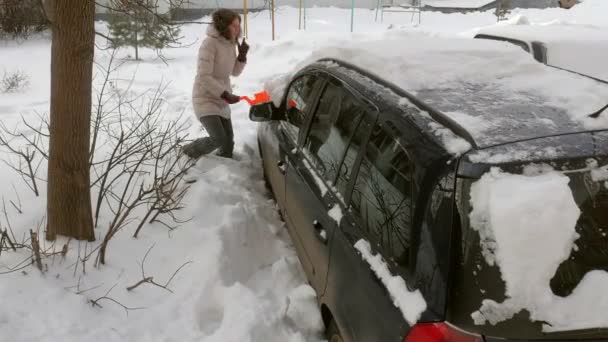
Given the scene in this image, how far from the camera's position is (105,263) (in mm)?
3021

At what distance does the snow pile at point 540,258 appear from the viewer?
4.69 ft

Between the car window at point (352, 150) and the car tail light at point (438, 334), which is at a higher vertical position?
the car window at point (352, 150)

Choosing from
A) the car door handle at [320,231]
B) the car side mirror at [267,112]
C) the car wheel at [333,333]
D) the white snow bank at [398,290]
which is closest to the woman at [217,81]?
the car side mirror at [267,112]

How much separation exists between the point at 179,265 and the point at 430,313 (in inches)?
81.6

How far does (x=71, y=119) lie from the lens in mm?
2859

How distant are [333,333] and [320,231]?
57 centimetres

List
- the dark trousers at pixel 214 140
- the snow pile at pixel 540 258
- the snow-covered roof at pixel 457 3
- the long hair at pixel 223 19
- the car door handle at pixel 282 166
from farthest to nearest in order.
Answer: the snow-covered roof at pixel 457 3, the dark trousers at pixel 214 140, the long hair at pixel 223 19, the car door handle at pixel 282 166, the snow pile at pixel 540 258

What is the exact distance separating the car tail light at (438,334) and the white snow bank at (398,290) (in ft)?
0.12

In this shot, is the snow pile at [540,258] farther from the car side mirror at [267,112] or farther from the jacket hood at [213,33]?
the jacket hood at [213,33]

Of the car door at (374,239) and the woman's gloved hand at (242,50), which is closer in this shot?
the car door at (374,239)

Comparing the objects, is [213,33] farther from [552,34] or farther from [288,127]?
[552,34]

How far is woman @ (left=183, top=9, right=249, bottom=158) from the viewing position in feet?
14.9

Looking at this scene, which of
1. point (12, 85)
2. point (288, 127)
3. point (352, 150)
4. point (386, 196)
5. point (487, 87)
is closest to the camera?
point (386, 196)

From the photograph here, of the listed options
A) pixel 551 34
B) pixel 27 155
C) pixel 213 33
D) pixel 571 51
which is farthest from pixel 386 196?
pixel 551 34
